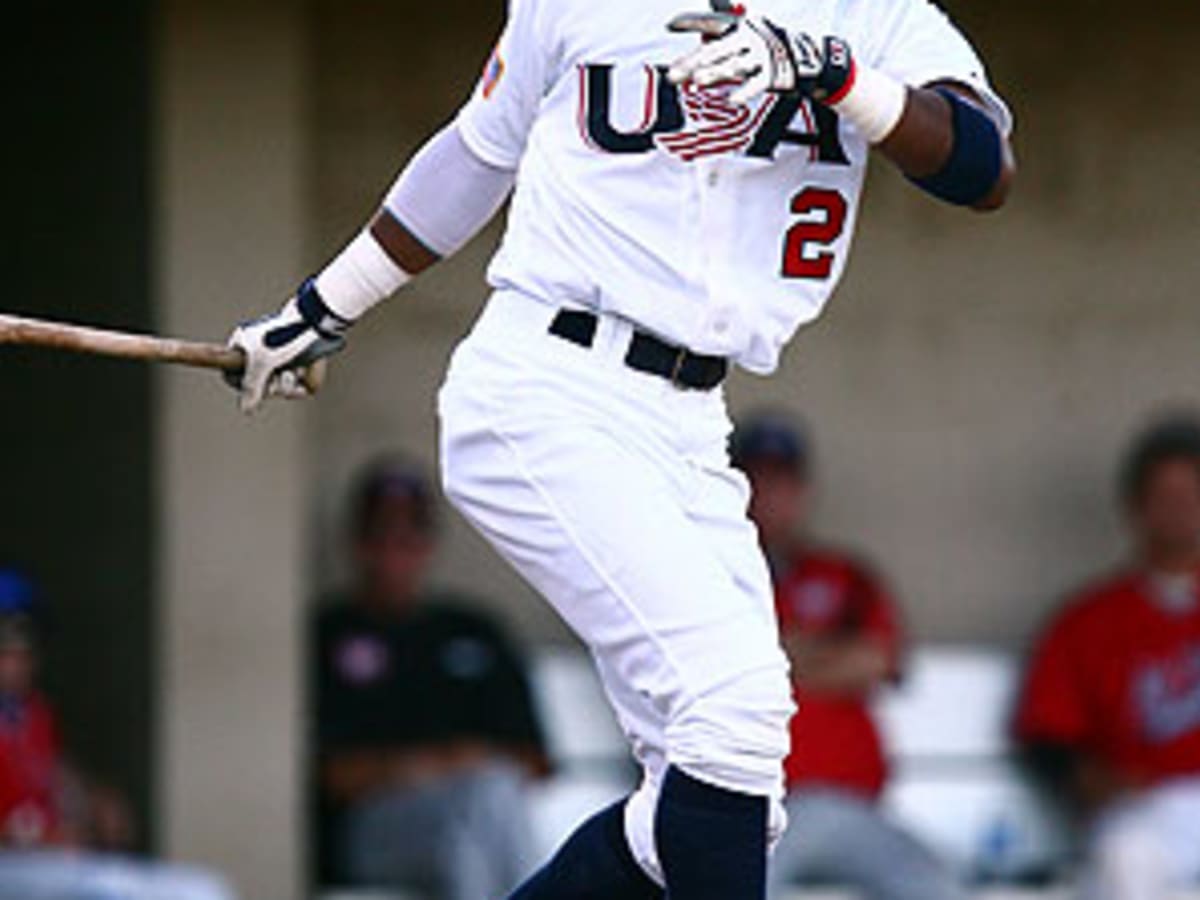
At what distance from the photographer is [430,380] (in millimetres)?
8625

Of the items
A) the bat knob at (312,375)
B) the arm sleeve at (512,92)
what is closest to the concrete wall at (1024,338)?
the bat knob at (312,375)

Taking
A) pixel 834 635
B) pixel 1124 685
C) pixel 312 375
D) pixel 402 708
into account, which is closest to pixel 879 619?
pixel 834 635

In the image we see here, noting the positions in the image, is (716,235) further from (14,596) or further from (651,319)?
(14,596)

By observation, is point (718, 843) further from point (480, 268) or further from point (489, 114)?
point (480, 268)

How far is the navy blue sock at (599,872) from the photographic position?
4.85 metres

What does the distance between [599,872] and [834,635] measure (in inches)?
136

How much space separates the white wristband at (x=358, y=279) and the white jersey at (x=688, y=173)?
383 mm

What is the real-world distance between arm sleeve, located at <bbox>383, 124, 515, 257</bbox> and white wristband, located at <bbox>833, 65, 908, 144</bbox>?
721 mm

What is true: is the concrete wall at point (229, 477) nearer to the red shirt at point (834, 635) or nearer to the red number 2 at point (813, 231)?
the red shirt at point (834, 635)

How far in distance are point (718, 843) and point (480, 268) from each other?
13.4ft

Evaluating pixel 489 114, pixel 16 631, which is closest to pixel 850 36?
pixel 489 114

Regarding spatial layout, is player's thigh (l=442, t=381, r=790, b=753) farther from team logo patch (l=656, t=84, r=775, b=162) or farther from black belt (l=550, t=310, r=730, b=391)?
team logo patch (l=656, t=84, r=775, b=162)

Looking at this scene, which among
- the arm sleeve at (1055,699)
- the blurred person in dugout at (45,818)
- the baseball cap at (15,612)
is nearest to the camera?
the blurred person in dugout at (45,818)

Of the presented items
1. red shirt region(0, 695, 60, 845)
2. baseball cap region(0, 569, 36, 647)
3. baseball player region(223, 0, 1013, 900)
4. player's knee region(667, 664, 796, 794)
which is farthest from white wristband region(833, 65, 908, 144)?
red shirt region(0, 695, 60, 845)
